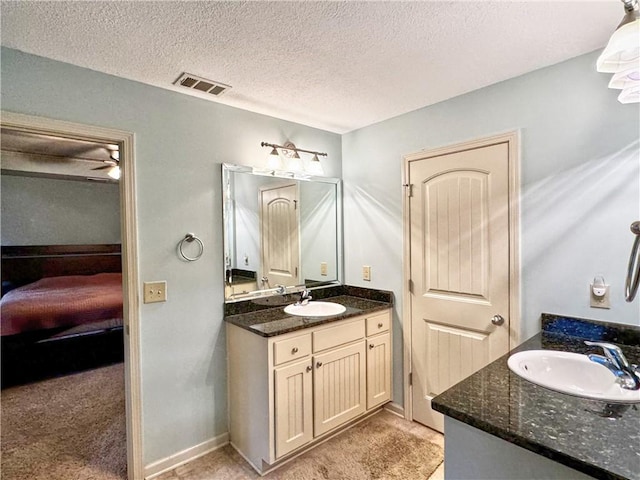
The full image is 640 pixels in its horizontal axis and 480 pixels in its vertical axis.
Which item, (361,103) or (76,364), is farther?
(76,364)

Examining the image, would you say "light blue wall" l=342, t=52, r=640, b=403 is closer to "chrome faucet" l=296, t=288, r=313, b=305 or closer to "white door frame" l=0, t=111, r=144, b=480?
"chrome faucet" l=296, t=288, r=313, b=305

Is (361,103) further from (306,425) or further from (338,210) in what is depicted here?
(306,425)

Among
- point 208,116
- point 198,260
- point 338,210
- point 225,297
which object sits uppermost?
point 208,116

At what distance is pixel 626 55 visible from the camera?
1.14 metres

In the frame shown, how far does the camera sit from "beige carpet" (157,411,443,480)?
6.28 feet

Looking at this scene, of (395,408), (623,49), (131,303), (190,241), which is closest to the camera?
(623,49)

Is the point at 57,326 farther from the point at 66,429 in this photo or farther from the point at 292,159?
the point at 292,159

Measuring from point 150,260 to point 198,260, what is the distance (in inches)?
11.2

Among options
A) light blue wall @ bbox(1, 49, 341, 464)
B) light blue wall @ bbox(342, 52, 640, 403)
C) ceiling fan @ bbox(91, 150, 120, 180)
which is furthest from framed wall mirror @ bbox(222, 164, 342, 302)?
ceiling fan @ bbox(91, 150, 120, 180)

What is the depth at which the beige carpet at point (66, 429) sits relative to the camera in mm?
2004

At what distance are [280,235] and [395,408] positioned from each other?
1619 millimetres

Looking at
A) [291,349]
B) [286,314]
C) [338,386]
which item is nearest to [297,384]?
[291,349]

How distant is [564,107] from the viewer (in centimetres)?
176

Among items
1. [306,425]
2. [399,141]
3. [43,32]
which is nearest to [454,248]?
[399,141]
